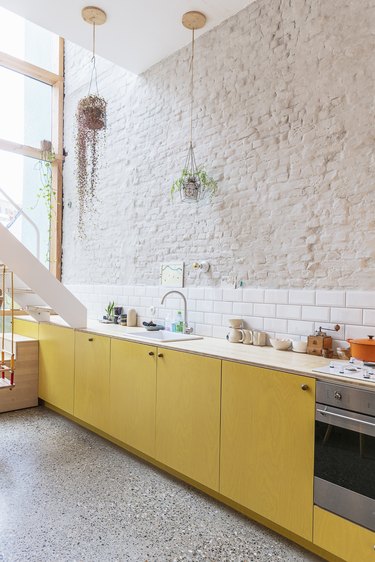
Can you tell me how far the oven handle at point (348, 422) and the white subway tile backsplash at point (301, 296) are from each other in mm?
1047

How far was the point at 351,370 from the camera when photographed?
2145 millimetres

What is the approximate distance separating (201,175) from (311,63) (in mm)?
1292

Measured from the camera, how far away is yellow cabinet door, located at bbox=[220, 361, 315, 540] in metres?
2.09

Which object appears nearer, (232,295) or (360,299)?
(360,299)

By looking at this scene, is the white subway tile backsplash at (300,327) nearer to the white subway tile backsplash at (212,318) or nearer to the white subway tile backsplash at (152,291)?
the white subway tile backsplash at (212,318)

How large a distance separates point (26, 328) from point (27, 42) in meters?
4.07

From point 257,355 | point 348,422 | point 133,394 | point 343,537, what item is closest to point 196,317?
point 133,394

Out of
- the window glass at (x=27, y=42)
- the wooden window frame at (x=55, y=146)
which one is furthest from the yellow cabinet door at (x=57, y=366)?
the window glass at (x=27, y=42)

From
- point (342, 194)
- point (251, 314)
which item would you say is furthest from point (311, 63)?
point (251, 314)

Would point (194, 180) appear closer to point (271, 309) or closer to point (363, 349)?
point (271, 309)

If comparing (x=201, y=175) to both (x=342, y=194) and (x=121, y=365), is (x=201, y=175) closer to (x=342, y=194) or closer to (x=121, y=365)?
(x=342, y=194)

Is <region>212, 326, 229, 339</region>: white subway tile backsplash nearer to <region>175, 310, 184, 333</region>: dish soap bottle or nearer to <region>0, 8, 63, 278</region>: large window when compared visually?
<region>175, 310, 184, 333</region>: dish soap bottle

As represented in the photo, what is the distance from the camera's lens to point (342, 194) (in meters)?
2.77

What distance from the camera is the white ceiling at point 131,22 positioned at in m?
3.60
